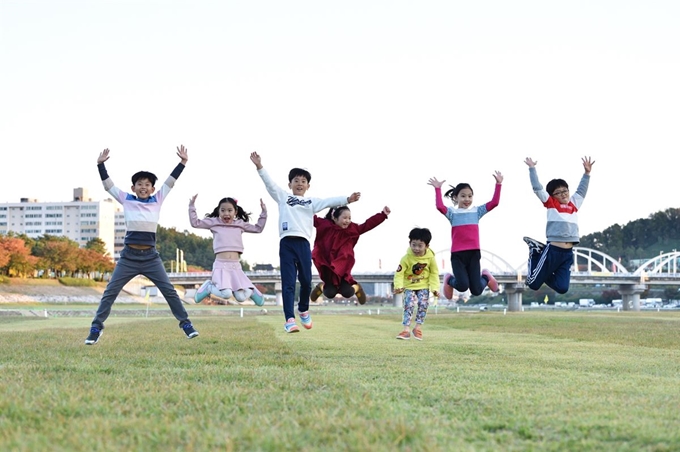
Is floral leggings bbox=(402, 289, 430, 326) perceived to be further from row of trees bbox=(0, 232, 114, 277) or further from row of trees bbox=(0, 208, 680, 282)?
row of trees bbox=(0, 208, 680, 282)

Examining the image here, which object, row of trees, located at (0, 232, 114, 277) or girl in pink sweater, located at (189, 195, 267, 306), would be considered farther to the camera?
row of trees, located at (0, 232, 114, 277)

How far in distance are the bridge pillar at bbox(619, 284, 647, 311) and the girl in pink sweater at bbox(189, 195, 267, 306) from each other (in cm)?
9239

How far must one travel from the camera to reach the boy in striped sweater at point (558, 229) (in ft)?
46.0

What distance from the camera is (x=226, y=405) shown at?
5625 mm

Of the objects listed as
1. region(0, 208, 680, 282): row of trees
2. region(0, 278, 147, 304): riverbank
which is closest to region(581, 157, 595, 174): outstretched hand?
region(0, 278, 147, 304): riverbank

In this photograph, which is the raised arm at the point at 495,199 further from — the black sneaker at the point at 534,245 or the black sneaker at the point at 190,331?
the black sneaker at the point at 190,331

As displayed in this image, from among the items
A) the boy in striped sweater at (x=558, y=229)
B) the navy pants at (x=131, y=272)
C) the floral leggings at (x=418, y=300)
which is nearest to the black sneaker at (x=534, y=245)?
the boy in striped sweater at (x=558, y=229)

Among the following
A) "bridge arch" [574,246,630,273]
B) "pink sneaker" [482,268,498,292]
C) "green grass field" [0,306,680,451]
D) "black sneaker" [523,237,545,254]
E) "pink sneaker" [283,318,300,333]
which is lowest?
"green grass field" [0,306,680,451]

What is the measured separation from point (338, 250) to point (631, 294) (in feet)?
331

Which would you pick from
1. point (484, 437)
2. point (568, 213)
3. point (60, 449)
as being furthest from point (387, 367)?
point (568, 213)

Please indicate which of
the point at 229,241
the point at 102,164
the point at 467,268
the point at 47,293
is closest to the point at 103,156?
the point at 102,164

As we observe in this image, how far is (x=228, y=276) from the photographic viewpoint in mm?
14047

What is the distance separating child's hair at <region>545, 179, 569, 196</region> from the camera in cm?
1421

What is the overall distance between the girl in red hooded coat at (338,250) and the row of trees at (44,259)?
3487 inches
